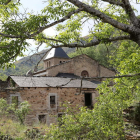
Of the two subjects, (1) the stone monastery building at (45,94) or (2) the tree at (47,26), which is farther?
(1) the stone monastery building at (45,94)

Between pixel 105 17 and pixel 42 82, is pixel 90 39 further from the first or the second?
pixel 42 82

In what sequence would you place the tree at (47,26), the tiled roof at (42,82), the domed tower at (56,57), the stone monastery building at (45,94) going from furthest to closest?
the domed tower at (56,57), the tiled roof at (42,82), the stone monastery building at (45,94), the tree at (47,26)

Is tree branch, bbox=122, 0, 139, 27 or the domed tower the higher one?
the domed tower

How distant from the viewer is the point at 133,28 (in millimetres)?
5680

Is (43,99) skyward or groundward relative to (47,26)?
groundward

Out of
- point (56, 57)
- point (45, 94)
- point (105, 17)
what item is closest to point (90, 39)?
point (105, 17)

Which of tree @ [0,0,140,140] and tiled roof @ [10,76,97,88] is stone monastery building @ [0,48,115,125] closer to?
tiled roof @ [10,76,97,88]

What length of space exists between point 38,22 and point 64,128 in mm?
4104

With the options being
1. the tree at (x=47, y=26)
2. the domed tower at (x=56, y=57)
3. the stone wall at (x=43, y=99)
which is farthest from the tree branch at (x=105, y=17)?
the domed tower at (x=56, y=57)

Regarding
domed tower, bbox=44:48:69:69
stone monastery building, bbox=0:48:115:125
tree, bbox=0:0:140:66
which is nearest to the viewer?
tree, bbox=0:0:140:66

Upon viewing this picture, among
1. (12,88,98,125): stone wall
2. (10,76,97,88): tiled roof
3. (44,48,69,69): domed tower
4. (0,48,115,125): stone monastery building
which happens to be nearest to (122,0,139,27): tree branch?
(0,48,115,125): stone monastery building

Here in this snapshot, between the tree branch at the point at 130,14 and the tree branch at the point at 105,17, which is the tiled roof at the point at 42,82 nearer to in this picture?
the tree branch at the point at 130,14

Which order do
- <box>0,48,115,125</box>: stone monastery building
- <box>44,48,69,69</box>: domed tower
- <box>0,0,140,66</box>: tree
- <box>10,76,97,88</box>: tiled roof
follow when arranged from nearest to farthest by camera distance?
<box>0,0,140,66</box>: tree
<box>0,48,115,125</box>: stone monastery building
<box>10,76,97,88</box>: tiled roof
<box>44,48,69,69</box>: domed tower

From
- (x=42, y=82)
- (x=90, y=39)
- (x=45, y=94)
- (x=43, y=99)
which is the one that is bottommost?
(x=43, y=99)
